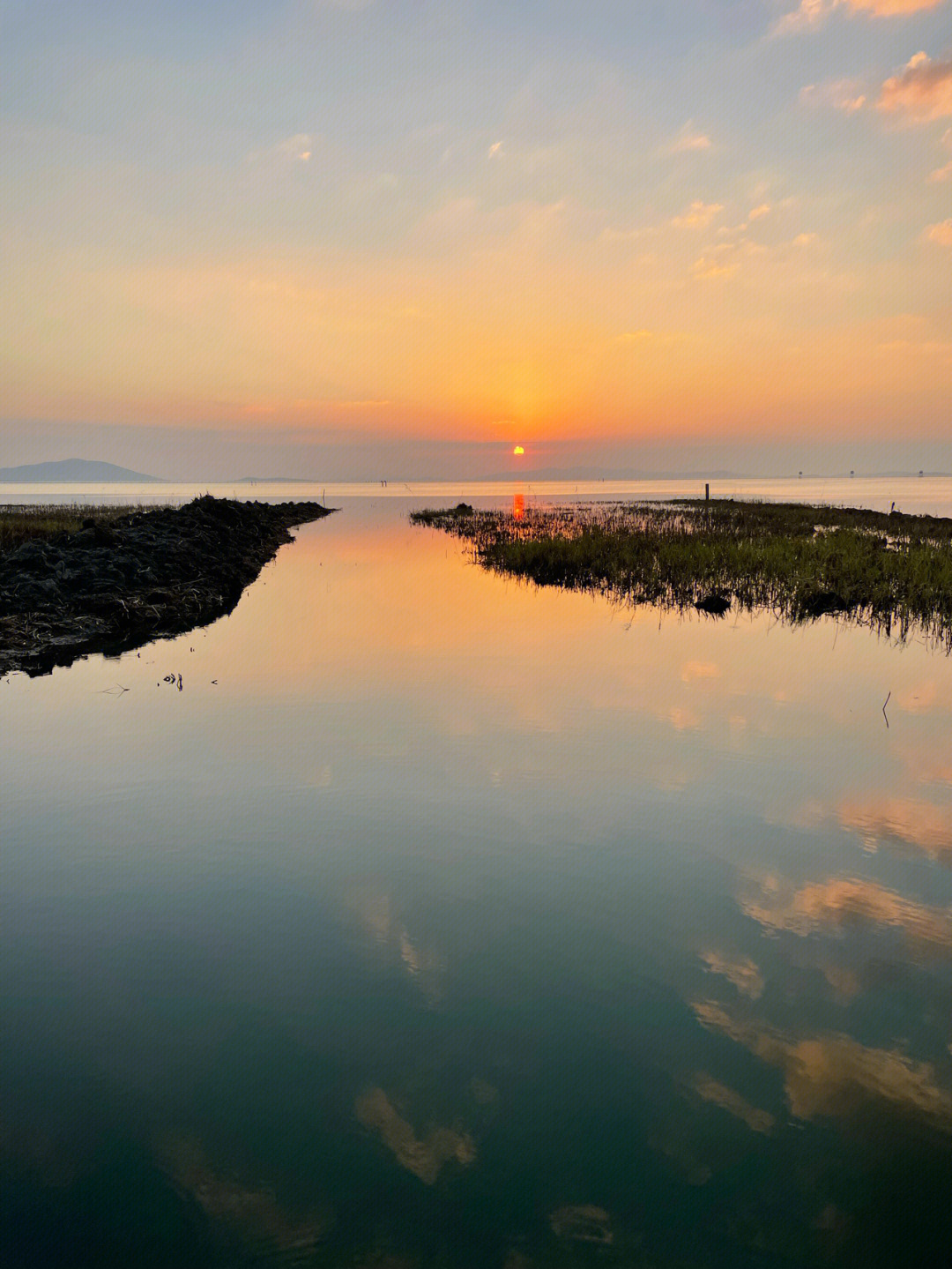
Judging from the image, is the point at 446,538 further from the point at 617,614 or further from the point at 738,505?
the point at 738,505

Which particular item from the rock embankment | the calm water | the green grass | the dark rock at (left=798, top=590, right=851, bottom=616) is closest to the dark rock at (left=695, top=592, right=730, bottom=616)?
the dark rock at (left=798, top=590, right=851, bottom=616)

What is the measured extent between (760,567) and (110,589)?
19.8m

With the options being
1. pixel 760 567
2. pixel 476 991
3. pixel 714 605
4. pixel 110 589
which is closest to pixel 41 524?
pixel 110 589

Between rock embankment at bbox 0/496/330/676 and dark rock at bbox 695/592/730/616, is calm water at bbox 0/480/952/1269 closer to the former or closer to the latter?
rock embankment at bbox 0/496/330/676

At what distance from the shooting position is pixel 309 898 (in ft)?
20.0

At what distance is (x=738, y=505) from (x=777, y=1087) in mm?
73117

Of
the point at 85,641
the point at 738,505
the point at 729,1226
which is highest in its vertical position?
the point at 738,505

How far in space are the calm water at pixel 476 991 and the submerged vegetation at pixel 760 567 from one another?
9.62 m

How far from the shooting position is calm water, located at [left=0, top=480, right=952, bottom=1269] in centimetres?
336

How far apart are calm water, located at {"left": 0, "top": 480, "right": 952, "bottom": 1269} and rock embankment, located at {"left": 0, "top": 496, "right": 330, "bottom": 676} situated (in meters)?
5.89

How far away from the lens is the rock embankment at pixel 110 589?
16406 millimetres

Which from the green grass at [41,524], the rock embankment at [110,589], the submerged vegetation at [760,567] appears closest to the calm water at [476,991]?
the rock embankment at [110,589]

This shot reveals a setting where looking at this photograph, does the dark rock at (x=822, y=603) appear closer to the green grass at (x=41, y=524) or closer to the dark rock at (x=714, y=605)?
the dark rock at (x=714, y=605)

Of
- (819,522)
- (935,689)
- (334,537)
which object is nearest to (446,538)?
(334,537)
